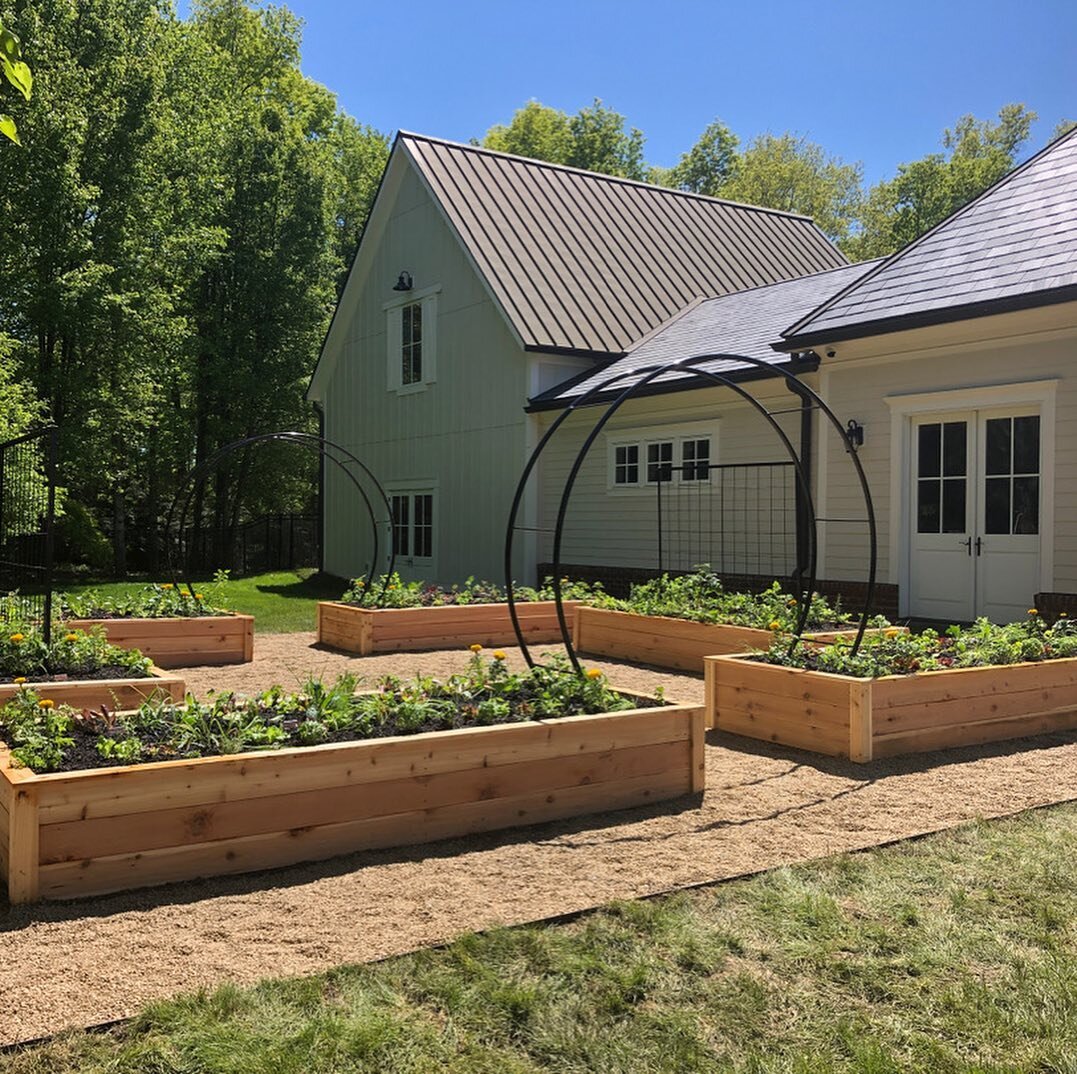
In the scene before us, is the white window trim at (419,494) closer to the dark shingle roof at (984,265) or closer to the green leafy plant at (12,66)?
the dark shingle roof at (984,265)

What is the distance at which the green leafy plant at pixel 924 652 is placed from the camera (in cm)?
641

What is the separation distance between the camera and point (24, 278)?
18.1m

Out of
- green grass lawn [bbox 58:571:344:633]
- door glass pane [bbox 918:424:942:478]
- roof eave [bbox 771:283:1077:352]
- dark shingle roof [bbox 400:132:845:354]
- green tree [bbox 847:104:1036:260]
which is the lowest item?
green grass lawn [bbox 58:571:344:633]

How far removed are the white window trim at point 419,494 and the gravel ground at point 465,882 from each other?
1231 cm

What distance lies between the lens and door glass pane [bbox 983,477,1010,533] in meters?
9.96

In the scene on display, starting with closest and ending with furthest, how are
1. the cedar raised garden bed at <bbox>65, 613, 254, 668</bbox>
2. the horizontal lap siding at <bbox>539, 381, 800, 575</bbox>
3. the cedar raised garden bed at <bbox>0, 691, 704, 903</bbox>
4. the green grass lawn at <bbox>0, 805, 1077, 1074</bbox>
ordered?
the green grass lawn at <bbox>0, 805, 1077, 1074</bbox>, the cedar raised garden bed at <bbox>0, 691, 704, 903</bbox>, the cedar raised garden bed at <bbox>65, 613, 254, 668</bbox>, the horizontal lap siding at <bbox>539, 381, 800, 575</bbox>

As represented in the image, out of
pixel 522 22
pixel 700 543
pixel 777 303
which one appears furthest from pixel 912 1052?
pixel 522 22

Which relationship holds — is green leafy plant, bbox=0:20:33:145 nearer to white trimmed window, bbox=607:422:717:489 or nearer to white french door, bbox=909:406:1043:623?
white french door, bbox=909:406:1043:623

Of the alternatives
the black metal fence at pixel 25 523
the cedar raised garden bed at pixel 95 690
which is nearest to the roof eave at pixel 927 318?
the cedar raised garden bed at pixel 95 690

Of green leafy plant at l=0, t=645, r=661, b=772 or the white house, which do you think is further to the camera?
the white house

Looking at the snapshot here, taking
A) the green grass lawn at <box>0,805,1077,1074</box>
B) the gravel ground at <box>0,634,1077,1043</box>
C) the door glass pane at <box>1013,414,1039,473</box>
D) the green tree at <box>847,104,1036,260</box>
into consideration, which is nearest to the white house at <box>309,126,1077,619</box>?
the door glass pane at <box>1013,414,1039,473</box>

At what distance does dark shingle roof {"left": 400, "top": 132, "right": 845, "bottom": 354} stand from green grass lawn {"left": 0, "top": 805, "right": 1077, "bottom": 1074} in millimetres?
12394

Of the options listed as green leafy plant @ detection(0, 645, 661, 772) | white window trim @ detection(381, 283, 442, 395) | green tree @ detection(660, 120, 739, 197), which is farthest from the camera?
green tree @ detection(660, 120, 739, 197)

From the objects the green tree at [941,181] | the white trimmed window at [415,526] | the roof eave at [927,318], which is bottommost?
the white trimmed window at [415,526]
